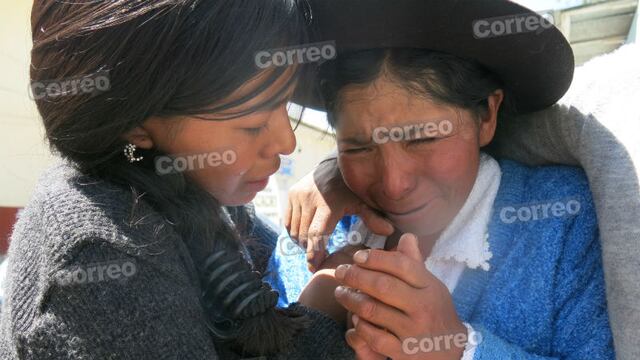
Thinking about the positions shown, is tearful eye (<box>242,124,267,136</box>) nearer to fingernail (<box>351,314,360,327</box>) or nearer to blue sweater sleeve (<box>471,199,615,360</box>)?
fingernail (<box>351,314,360,327</box>)

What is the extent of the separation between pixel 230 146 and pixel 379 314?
46 centimetres

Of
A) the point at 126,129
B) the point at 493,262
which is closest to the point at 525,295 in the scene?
the point at 493,262

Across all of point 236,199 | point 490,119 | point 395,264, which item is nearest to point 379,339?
point 395,264

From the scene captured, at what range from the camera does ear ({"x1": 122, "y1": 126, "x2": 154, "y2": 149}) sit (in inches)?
45.7

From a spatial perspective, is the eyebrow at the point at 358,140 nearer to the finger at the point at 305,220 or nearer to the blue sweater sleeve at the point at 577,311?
the finger at the point at 305,220

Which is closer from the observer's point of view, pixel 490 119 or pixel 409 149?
pixel 409 149

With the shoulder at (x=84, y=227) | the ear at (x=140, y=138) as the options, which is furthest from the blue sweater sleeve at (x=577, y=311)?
the ear at (x=140, y=138)

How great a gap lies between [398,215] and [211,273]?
70 centimetres

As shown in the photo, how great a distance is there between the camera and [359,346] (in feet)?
4.01

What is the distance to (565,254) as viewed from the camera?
4.56 feet

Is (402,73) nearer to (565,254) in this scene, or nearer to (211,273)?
(565,254)

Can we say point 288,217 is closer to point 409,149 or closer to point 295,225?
point 295,225

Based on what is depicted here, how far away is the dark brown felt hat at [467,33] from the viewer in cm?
143

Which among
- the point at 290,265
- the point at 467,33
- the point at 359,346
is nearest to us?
the point at 359,346
